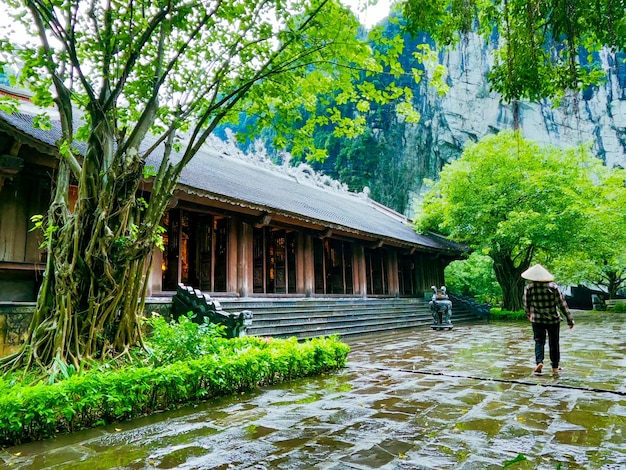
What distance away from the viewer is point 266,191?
13.5 m

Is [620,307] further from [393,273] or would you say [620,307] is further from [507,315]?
[393,273]

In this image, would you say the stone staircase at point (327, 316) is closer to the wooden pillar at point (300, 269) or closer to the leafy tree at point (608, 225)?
the wooden pillar at point (300, 269)

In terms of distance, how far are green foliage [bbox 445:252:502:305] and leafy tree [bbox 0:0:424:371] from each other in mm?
21132

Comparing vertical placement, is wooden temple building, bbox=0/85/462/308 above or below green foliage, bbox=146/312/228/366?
above

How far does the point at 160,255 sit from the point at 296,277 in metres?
4.96

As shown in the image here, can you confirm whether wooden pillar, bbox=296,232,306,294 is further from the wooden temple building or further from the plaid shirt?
the plaid shirt

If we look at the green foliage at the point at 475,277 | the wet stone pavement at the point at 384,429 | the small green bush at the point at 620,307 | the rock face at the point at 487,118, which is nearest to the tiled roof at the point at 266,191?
the wet stone pavement at the point at 384,429

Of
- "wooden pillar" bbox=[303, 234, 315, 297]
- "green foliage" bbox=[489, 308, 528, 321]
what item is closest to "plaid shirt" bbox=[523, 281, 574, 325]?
"wooden pillar" bbox=[303, 234, 315, 297]

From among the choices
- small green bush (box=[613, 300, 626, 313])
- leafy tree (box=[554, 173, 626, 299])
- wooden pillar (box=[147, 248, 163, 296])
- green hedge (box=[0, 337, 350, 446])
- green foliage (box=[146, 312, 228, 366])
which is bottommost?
small green bush (box=[613, 300, 626, 313])

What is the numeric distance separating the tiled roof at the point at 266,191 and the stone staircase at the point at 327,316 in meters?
2.27

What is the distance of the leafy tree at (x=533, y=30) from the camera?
10.5ft

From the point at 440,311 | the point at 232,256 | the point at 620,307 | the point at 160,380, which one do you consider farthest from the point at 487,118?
the point at 160,380

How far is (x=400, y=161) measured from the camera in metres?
35.2

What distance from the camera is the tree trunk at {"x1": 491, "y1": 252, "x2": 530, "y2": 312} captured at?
60.3 ft
